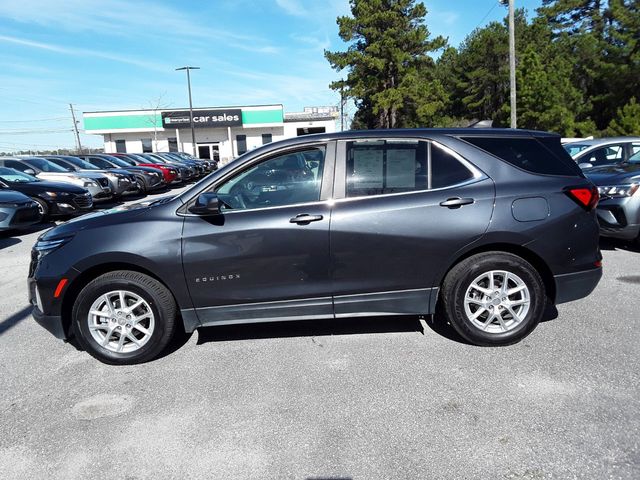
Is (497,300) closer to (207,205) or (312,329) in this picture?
(312,329)

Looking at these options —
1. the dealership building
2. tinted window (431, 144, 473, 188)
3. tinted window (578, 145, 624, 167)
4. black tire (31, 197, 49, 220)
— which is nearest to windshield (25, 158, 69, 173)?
black tire (31, 197, 49, 220)

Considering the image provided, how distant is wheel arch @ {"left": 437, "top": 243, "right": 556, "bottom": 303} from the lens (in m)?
3.78

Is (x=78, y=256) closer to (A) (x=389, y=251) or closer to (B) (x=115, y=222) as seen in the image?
(B) (x=115, y=222)

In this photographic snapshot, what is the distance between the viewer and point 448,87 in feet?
162

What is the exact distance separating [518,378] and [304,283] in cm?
170

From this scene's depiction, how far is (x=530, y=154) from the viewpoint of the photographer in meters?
3.92

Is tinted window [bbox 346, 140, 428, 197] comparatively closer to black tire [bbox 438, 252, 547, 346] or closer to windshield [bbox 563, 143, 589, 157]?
black tire [bbox 438, 252, 547, 346]

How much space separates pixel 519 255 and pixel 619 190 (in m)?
3.60

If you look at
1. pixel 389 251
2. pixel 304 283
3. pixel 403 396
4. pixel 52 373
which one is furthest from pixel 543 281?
pixel 52 373

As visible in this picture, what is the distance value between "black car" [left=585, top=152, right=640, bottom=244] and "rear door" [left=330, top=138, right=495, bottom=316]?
12.3ft

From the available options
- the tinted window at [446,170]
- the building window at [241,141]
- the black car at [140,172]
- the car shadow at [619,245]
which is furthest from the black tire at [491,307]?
the building window at [241,141]

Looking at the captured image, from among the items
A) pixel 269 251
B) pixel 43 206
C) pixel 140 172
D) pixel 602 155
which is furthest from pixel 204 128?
pixel 269 251

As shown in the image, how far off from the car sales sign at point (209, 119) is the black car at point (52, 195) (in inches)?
1488

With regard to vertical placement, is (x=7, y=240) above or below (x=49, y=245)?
below
